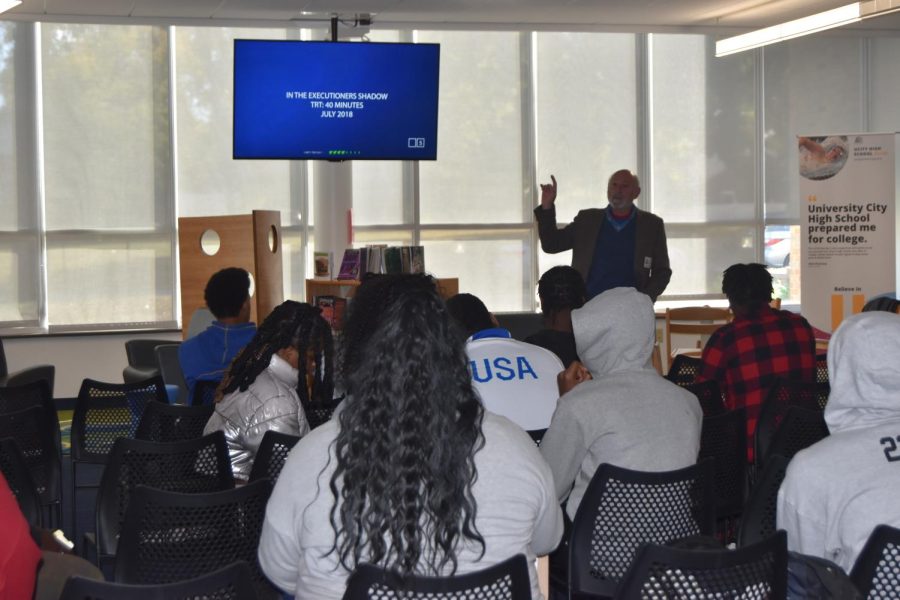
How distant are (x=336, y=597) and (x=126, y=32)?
837 centimetres

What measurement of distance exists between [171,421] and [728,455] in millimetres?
2066

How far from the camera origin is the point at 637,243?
706 cm

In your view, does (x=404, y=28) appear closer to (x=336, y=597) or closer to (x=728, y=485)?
(x=728, y=485)

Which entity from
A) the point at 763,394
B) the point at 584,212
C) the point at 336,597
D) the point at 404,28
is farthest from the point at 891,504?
Answer: the point at 404,28

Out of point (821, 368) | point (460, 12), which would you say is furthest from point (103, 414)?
point (460, 12)

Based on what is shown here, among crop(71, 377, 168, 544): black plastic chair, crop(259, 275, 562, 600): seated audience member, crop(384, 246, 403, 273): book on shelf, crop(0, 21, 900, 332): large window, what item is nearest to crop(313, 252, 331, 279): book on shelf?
crop(384, 246, 403, 273): book on shelf

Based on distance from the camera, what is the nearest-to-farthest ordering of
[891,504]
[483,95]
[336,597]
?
[336,597], [891,504], [483,95]

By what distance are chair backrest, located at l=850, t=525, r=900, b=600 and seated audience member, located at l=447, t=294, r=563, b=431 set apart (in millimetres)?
1715

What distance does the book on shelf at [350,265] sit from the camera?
317 inches

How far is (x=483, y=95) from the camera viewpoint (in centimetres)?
1041

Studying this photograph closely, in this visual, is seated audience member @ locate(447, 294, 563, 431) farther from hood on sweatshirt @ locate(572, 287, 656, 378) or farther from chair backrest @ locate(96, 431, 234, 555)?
chair backrest @ locate(96, 431, 234, 555)

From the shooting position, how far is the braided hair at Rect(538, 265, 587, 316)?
4.88 m

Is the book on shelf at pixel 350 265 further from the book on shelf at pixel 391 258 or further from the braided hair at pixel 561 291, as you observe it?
the braided hair at pixel 561 291

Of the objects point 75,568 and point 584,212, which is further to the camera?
point 584,212
